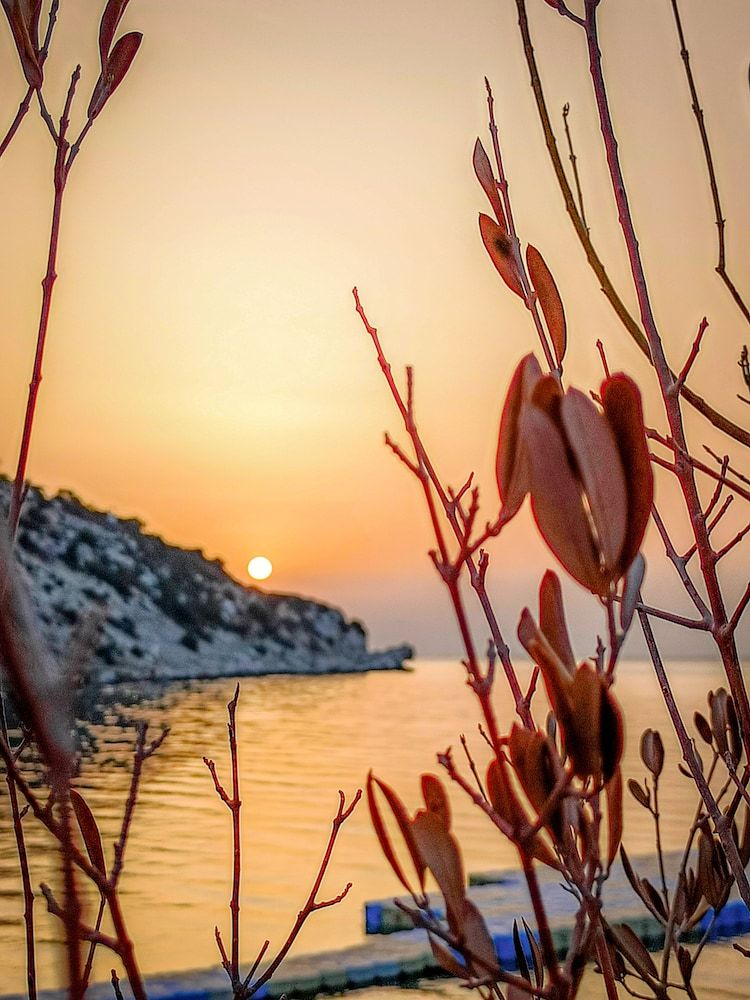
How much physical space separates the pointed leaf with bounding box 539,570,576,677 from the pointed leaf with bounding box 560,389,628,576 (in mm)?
108

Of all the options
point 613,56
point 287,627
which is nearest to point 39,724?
point 613,56

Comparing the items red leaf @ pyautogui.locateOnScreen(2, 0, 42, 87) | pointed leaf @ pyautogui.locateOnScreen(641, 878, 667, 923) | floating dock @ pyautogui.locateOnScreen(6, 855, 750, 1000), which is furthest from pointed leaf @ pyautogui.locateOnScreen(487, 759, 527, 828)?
floating dock @ pyautogui.locateOnScreen(6, 855, 750, 1000)

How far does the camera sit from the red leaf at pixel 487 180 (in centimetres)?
75

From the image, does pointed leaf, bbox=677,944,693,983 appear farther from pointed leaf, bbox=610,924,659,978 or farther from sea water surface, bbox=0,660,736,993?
sea water surface, bbox=0,660,736,993

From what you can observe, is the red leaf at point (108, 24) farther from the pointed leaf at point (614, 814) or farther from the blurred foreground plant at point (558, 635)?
the pointed leaf at point (614, 814)

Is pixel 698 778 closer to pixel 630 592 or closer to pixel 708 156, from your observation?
pixel 630 592

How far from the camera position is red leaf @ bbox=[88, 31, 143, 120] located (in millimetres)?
674

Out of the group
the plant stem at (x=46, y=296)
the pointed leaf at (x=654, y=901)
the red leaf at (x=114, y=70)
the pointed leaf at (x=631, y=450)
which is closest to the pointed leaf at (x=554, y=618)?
the pointed leaf at (x=631, y=450)

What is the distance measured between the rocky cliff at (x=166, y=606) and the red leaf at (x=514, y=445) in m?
39.2

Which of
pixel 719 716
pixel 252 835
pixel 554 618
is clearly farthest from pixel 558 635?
pixel 252 835

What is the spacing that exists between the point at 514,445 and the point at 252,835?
963 cm

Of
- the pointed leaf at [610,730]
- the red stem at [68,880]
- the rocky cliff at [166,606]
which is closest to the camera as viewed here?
the red stem at [68,880]

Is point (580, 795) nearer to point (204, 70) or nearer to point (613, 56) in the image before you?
point (613, 56)

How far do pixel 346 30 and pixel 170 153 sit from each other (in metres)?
1.17
